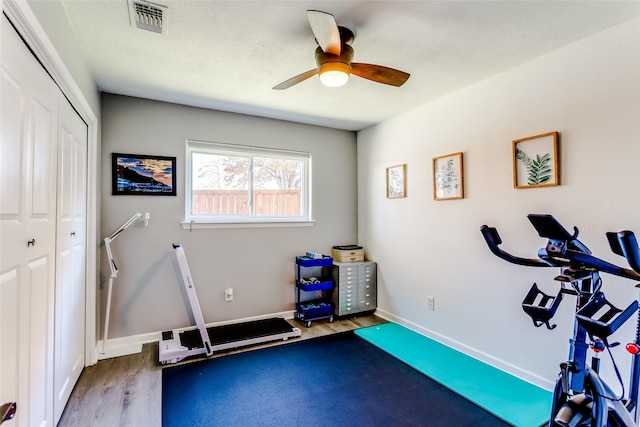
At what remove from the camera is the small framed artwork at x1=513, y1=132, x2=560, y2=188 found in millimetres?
2168

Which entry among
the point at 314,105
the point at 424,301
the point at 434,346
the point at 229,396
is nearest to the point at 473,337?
the point at 434,346

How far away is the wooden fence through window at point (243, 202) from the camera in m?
3.40

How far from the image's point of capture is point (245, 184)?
143 inches

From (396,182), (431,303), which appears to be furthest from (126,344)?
(396,182)

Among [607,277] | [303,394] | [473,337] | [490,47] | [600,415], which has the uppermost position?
[490,47]

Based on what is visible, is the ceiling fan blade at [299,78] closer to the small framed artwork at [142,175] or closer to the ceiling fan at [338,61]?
the ceiling fan at [338,61]

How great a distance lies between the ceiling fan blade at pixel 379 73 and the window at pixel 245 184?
6.12 feet

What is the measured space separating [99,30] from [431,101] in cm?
273

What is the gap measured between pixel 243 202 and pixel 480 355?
2765 mm

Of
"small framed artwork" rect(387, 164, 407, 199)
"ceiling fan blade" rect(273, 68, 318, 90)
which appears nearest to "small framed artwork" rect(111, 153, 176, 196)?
"ceiling fan blade" rect(273, 68, 318, 90)

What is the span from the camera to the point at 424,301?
10.5 ft

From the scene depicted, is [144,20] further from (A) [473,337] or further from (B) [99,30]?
(A) [473,337]

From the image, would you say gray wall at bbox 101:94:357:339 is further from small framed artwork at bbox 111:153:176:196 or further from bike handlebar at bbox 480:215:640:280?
bike handlebar at bbox 480:215:640:280

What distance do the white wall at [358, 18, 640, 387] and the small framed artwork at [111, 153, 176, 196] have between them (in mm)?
2363
